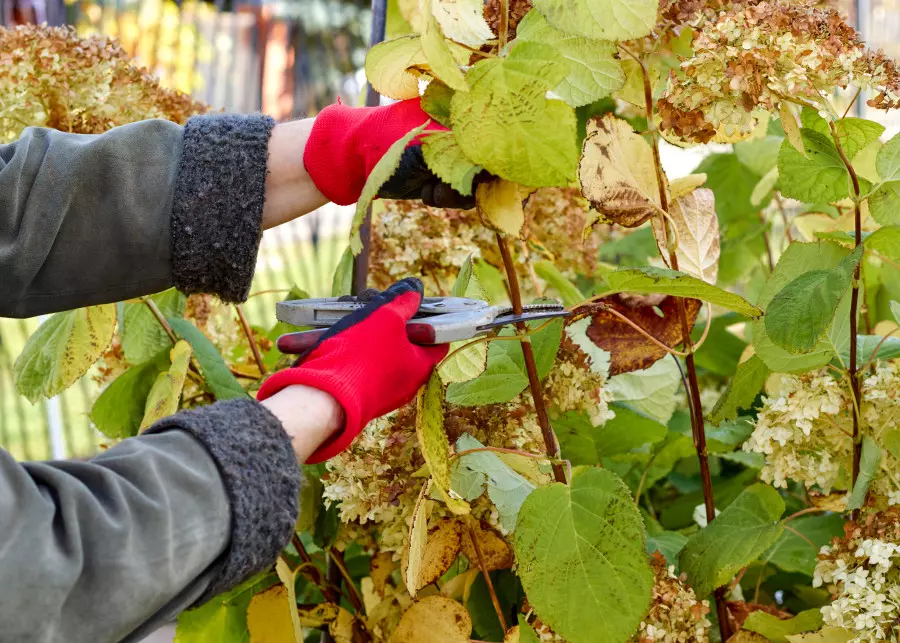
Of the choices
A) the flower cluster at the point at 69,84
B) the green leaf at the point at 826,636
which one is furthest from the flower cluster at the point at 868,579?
the flower cluster at the point at 69,84

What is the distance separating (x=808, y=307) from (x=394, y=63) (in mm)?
426

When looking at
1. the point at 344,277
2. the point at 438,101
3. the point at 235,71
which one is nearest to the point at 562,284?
the point at 344,277

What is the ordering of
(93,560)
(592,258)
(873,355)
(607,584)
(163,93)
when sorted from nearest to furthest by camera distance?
(93,560) → (607,584) → (873,355) → (163,93) → (592,258)

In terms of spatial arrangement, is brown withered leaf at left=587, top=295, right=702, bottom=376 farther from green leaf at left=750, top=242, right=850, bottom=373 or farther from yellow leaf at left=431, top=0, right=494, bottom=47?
yellow leaf at left=431, top=0, right=494, bottom=47

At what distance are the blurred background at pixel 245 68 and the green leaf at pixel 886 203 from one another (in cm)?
245

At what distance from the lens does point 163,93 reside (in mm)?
1191

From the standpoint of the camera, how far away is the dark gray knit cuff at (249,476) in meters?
0.65

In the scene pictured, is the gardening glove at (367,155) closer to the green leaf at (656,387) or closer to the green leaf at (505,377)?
the green leaf at (505,377)

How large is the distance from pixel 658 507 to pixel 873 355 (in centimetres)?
60

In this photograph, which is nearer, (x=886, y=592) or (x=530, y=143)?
(x=530, y=143)

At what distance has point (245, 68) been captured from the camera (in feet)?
17.8

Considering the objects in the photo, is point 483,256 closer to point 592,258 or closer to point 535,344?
point 592,258

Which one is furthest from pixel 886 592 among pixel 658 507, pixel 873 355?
pixel 658 507

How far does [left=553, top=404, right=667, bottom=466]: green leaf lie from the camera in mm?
1093
